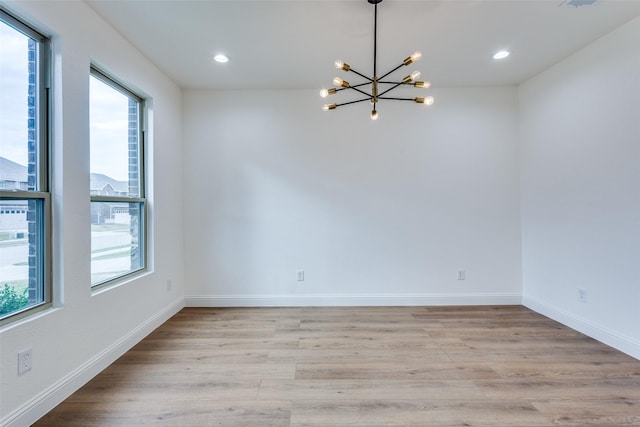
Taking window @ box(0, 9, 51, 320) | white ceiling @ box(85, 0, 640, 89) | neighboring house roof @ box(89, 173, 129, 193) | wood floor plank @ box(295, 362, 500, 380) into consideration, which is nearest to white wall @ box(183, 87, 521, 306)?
white ceiling @ box(85, 0, 640, 89)

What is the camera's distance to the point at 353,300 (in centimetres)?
365

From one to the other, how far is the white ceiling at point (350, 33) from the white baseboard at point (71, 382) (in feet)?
8.70

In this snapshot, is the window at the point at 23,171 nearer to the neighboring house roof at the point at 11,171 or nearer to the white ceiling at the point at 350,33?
the neighboring house roof at the point at 11,171

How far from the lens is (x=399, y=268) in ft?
12.0

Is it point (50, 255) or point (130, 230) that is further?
point (130, 230)

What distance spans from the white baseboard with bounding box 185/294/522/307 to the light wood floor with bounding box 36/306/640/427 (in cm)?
49

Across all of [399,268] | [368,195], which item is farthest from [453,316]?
[368,195]

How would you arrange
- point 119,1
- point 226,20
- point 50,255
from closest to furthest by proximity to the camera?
1. point 50,255
2. point 119,1
3. point 226,20

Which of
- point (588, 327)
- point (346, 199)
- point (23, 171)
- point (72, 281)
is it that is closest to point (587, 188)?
point (588, 327)

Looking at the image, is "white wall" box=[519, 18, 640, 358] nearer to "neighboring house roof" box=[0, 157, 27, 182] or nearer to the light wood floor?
the light wood floor

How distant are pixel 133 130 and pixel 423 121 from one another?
3.29 meters

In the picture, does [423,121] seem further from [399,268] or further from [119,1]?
[119,1]

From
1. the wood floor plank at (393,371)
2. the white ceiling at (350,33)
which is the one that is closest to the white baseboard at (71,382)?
the wood floor plank at (393,371)

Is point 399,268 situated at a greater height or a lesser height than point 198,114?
lesser
